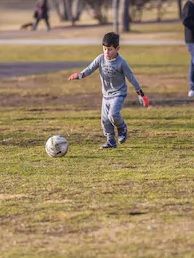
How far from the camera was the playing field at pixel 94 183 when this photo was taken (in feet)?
24.9

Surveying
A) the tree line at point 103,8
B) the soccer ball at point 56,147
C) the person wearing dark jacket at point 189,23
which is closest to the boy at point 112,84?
the soccer ball at point 56,147

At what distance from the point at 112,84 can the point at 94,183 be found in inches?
115

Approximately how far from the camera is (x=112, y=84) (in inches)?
501

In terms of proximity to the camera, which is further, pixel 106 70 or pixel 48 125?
pixel 48 125

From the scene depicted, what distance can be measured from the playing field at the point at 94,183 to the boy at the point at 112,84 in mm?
275

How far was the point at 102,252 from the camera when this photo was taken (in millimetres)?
7250

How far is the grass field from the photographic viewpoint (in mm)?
7586

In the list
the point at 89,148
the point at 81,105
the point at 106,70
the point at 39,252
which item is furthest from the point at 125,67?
the point at 81,105

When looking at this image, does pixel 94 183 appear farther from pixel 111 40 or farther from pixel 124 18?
pixel 124 18

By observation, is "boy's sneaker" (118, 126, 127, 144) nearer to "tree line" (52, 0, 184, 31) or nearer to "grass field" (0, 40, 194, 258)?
"grass field" (0, 40, 194, 258)

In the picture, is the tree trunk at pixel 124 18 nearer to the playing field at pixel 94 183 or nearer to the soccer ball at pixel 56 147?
the playing field at pixel 94 183

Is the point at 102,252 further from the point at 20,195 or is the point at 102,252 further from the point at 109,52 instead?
the point at 109,52

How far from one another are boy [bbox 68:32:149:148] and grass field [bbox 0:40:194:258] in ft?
0.90

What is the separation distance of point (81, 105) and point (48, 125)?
3.86 m
